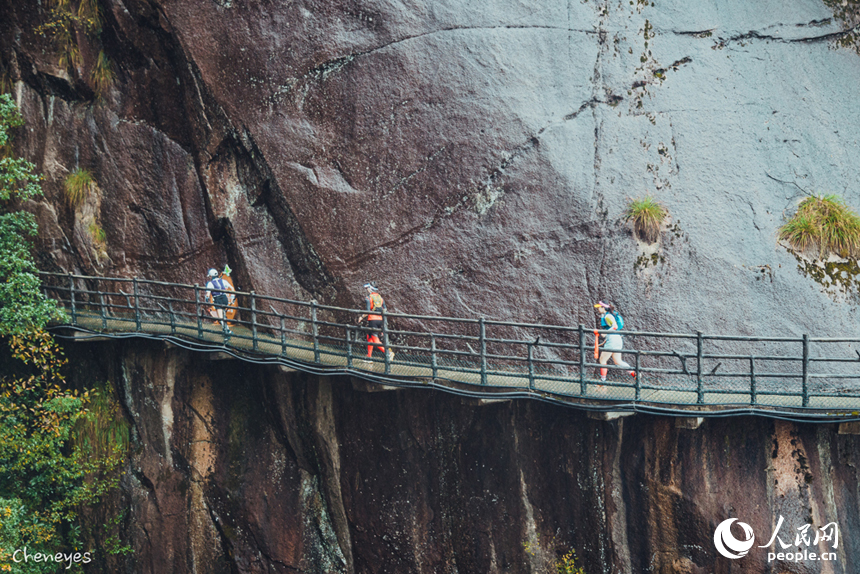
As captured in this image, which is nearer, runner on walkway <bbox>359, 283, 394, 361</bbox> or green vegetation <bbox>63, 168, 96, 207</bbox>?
runner on walkway <bbox>359, 283, 394, 361</bbox>

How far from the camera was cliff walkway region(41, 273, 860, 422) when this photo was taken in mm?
10578

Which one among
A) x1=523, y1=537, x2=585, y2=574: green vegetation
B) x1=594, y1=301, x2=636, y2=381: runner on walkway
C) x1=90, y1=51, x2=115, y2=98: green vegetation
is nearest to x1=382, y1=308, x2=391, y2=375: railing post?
x1=594, y1=301, x2=636, y2=381: runner on walkway

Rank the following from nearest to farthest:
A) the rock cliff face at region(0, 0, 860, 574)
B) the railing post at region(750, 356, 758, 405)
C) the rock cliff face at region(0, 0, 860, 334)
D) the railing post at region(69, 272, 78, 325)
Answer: the railing post at region(750, 356, 758, 405)
the rock cliff face at region(0, 0, 860, 574)
the rock cliff face at region(0, 0, 860, 334)
the railing post at region(69, 272, 78, 325)

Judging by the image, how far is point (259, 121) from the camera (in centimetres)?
1409

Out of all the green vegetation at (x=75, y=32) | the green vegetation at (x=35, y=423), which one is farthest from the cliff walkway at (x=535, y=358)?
the green vegetation at (x=75, y=32)

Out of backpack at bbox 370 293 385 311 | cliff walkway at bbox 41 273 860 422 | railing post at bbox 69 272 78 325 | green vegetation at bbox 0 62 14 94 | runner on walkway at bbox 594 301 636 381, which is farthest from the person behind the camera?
green vegetation at bbox 0 62 14 94

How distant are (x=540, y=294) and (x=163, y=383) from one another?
7.63 meters

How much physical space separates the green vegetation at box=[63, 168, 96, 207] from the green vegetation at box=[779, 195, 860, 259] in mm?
13078

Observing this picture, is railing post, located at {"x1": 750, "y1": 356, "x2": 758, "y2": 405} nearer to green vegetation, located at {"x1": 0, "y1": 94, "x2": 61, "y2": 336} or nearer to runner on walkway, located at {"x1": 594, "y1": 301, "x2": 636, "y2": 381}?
runner on walkway, located at {"x1": 594, "y1": 301, "x2": 636, "y2": 381}

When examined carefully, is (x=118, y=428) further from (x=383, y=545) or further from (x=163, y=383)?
(x=383, y=545)

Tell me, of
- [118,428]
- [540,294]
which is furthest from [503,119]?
[118,428]

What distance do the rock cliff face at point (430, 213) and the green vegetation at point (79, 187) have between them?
156 millimetres

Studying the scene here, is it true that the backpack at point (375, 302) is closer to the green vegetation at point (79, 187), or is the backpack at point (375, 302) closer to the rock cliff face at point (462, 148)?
the rock cliff face at point (462, 148)

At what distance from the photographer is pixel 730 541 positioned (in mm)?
11180
